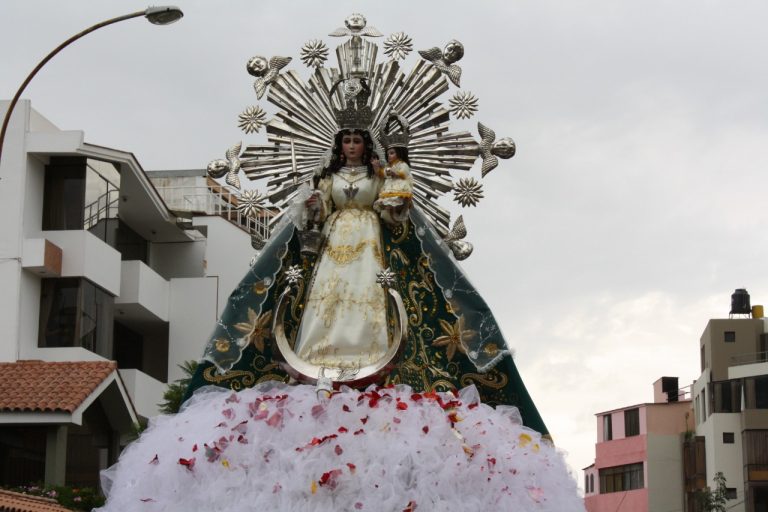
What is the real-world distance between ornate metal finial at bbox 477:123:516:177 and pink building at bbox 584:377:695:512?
42.3 meters

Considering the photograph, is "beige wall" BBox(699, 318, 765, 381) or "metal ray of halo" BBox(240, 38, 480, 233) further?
"beige wall" BBox(699, 318, 765, 381)

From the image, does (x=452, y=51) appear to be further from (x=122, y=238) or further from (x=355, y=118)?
(x=122, y=238)

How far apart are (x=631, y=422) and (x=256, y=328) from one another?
158 feet

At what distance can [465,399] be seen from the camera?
549 inches

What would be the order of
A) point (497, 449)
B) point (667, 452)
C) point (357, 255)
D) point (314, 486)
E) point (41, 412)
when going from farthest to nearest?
1. point (667, 452)
2. point (41, 412)
3. point (357, 255)
4. point (497, 449)
5. point (314, 486)

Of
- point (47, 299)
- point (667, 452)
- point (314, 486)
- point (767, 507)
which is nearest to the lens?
point (314, 486)

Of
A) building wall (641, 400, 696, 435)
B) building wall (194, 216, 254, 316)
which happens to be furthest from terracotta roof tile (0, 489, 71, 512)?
building wall (641, 400, 696, 435)

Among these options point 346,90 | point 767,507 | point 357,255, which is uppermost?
point 346,90

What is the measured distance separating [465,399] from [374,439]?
5.17 feet

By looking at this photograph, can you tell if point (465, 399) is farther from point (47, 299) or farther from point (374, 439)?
point (47, 299)

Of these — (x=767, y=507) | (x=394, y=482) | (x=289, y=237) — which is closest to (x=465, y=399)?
(x=394, y=482)

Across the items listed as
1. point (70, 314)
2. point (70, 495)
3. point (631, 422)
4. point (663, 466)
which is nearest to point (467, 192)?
point (70, 495)

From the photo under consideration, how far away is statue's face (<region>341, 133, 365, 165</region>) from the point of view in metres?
16.0

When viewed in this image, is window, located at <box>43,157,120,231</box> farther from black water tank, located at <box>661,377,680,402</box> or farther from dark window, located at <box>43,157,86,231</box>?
black water tank, located at <box>661,377,680,402</box>
